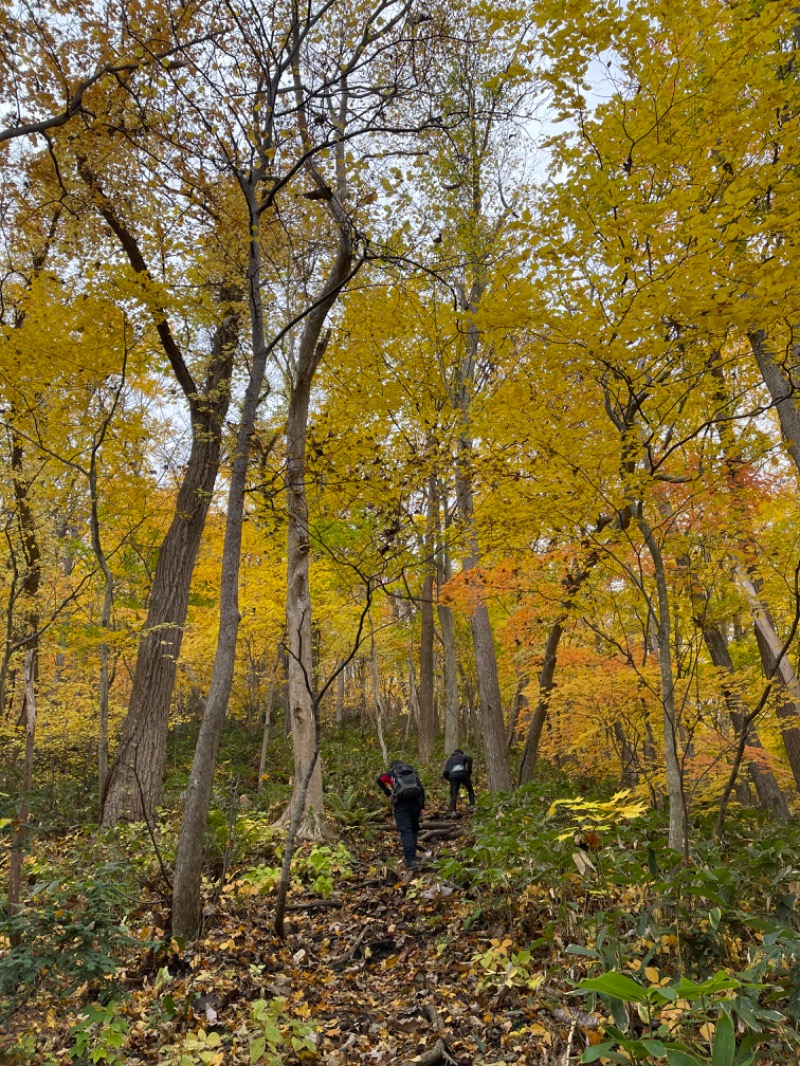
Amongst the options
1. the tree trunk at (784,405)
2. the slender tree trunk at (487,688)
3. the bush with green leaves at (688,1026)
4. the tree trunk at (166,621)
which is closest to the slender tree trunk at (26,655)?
the tree trunk at (166,621)

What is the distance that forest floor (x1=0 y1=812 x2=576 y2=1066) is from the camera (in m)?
2.82

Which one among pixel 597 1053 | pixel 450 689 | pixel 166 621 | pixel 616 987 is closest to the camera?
pixel 616 987

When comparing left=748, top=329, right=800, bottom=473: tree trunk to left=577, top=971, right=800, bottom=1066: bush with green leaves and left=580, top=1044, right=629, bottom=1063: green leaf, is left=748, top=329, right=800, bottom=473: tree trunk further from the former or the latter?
left=580, top=1044, right=629, bottom=1063: green leaf

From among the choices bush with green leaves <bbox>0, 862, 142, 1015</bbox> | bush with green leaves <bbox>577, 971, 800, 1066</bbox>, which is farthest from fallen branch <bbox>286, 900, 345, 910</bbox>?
bush with green leaves <bbox>577, 971, 800, 1066</bbox>

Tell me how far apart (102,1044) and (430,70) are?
7333mm

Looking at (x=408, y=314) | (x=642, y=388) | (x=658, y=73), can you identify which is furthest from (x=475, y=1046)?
(x=408, y=314)

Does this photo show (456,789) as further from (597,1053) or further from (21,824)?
(597,1053)

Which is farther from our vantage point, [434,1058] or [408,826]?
[408,826]

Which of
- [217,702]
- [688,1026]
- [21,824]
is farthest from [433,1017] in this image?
[21,824]

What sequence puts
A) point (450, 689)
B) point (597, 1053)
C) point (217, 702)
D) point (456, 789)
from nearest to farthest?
point (597, 1053)
point (217, 702)
point (456, 789)
point (450, 689)

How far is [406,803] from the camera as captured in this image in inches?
235

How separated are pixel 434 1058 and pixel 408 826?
125 inches

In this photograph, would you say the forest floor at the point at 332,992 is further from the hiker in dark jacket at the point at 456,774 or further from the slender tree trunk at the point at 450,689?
the slender tree trunk at the point at 450,689

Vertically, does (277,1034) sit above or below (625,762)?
below
